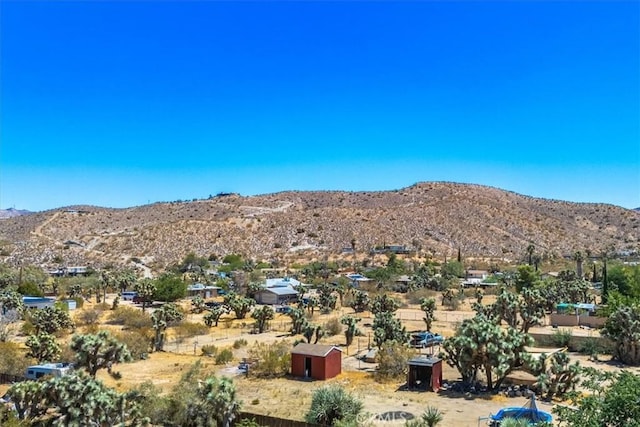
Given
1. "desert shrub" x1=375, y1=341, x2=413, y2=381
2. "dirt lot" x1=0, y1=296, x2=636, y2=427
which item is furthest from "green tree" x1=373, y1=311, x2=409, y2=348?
"desert shrub" x1=375, y1=341, x2=413, y2=381

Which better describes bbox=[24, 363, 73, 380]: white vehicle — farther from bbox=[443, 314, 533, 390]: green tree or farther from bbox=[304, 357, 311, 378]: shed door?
bbox=[443, 314, 533, 390]: green tree

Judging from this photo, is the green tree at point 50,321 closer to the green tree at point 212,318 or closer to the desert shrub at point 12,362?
the green tree at point 212,318

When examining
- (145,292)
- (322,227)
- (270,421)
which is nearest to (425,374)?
(270,421)

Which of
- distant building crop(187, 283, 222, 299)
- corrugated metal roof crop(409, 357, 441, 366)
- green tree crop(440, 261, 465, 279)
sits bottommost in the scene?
corrugated metal roof crop(409, 357, 441, 366)

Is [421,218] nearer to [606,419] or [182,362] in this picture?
[182,362]

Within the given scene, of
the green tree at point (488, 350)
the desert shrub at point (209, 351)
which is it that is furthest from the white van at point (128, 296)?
the green tree at point (488, 350)

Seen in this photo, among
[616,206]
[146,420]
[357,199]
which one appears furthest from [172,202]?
[146,420]

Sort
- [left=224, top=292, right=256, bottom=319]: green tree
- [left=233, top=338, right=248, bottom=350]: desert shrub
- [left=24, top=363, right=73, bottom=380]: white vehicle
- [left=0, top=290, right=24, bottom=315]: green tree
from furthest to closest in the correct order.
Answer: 1. [left=224, top=292, right=256, bottom=319]: green tree
2. [left=0, top=290, right=24, bottom=315]: green tree
3. [left=233, top=338, right=248, bottom=350]: desert shrub
4. [left=24, top=363, right=73, bottom=380]: white vehicle
